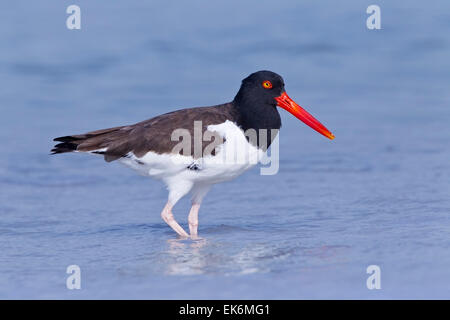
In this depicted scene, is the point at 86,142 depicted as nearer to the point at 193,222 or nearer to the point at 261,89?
the point at 193,222

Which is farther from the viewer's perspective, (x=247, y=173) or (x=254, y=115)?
(x=247, y=173)

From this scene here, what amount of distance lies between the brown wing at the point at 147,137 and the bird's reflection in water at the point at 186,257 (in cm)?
80

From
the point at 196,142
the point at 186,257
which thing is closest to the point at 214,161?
the point at 196,142

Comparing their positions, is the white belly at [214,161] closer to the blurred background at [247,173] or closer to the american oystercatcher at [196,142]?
the american oystercatcher at [196,142]

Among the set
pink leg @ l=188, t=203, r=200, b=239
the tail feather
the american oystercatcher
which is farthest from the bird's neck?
the tail feather

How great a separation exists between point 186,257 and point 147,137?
124cm

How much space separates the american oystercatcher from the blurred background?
22.2 inches

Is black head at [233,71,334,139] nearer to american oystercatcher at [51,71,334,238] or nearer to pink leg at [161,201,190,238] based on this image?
american oystercatcher at [51,71,334,238]

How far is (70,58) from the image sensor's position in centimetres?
1431

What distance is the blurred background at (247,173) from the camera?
17.6ft

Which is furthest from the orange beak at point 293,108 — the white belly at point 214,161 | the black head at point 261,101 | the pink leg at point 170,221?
the pink leg at point 170,221

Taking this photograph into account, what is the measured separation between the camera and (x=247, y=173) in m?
9.12

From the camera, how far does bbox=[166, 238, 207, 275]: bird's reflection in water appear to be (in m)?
5.41

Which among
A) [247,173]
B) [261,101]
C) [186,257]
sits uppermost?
[261,101]
